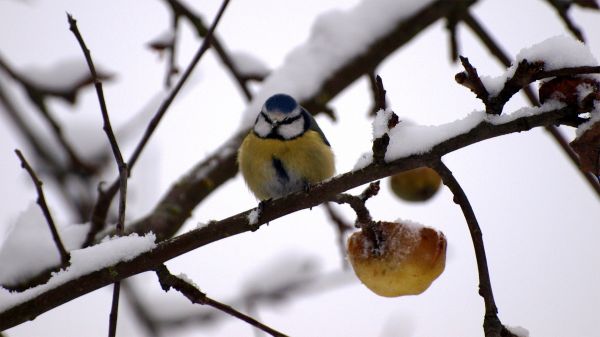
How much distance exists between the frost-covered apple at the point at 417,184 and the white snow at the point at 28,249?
46.5 inches

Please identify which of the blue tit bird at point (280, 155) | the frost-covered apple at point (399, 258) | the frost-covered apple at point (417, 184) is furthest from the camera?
the blue tit bird at point (280, 155)

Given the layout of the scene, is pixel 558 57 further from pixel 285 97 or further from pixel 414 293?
pixel 285 97

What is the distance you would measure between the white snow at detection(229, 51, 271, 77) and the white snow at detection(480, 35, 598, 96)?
5.64ft

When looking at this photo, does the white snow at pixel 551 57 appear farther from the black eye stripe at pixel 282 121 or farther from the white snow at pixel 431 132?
the black eye stripe at pixel 282 121

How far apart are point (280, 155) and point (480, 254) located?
5.00 ft

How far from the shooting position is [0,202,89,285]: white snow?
→ 81.0 inches

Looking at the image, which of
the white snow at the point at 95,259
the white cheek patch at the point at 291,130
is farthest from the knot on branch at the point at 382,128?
the white cheek patch at the point at 291,130

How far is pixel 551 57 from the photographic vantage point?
1.27 metres

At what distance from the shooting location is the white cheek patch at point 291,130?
2753 millimetres

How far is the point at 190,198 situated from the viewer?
265 cm

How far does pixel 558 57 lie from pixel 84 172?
2212 millimetres

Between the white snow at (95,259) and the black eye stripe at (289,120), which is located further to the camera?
the black eye stripe at (289,120)

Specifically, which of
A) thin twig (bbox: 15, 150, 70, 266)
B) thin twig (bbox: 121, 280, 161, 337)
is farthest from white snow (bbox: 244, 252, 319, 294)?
thin twig (bbox: 15, 150, 70, 266)

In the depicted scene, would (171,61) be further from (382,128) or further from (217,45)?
(382,128)
